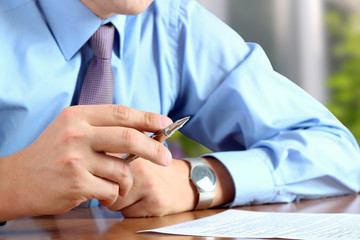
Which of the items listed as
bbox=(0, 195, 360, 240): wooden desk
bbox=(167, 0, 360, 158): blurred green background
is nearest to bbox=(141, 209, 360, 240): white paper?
bbox=(0, 195, 360, 240): wooden desk

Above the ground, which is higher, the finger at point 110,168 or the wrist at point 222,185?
the finger at point 110,168

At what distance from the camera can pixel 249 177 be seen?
1029 millimetres

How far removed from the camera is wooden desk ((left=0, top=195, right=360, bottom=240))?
700 millimetres

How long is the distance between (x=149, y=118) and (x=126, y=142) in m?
0.05

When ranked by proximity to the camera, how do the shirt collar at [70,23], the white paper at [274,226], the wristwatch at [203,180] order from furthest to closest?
1. the shirt collar at [70,23]
2. the wristwatch at [203,180]
3. the white paper at [274,226]

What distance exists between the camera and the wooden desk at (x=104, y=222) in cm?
70

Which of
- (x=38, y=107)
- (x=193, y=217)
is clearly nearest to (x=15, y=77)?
(x=38, y=107)

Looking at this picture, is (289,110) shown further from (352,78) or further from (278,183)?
(352,78)

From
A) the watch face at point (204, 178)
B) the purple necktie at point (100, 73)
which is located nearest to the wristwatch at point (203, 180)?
the watch face at point (204, 178)

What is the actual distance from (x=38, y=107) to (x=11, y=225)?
0.97ft

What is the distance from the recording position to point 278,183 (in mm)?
1054

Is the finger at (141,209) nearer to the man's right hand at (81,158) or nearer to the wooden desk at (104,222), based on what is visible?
the wooden desk at (104,222)

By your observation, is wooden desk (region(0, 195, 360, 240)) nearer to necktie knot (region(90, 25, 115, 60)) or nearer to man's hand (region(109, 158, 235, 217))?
man's hand (region(109, 158, 235, 217))

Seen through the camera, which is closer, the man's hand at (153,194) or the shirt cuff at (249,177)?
the man's hand at (153,194)
